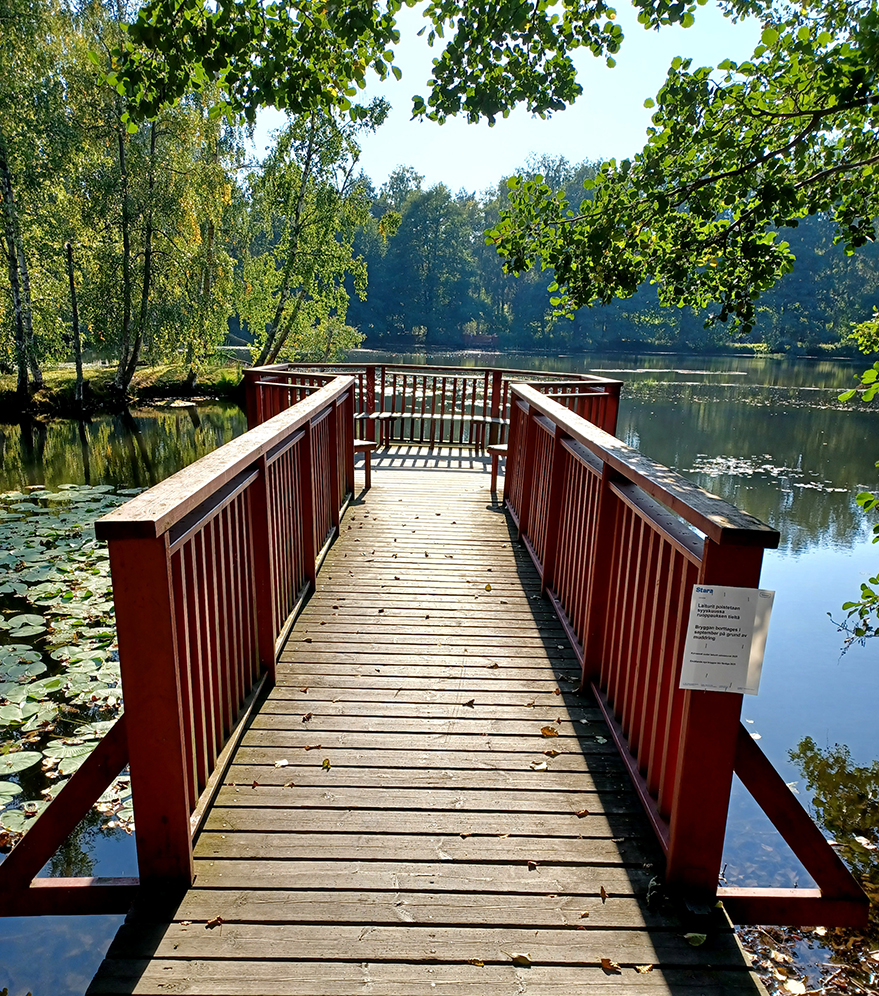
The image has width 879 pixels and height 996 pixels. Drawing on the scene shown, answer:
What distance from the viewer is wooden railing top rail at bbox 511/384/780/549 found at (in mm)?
1974

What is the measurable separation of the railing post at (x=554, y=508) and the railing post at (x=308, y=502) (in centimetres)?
156

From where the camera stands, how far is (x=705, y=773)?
7.09 feet

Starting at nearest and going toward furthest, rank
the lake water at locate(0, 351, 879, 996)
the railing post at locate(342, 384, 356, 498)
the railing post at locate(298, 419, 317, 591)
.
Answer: the lake water at locate(0, 351, 879, 996) < the railing post at locate(298, 419, 317, 591) < the railing post at locate(342, 384, 356, 498)

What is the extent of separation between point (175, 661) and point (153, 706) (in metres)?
0.14

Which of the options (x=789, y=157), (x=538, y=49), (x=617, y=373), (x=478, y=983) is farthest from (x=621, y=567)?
(x=617, y=373)

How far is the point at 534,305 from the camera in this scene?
7094cm

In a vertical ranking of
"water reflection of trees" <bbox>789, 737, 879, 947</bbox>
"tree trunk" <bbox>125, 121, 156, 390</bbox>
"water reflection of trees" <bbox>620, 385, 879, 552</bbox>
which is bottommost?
"water reflection of trees" <bbox>789, 737, 879, 947</bbox>

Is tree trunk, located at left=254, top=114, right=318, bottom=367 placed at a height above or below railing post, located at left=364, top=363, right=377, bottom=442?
above

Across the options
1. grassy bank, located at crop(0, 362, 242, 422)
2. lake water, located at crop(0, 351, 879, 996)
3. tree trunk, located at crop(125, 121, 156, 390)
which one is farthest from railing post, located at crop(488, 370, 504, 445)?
tree trunk, located at crop(125, 121, 156, 390)

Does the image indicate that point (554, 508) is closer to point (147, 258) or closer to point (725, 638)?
point (725, 638)

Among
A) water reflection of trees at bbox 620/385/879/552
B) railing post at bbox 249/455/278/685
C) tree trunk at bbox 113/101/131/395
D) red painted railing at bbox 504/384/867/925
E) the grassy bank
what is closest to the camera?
red painted railing at bbox 504/384/867/925

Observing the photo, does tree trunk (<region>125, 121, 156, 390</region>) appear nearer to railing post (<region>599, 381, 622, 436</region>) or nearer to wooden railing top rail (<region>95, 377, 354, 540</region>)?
railing post (<region>599, 381, 622, 436</region>)

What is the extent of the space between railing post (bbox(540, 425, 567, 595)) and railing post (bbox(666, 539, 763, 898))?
2.52m

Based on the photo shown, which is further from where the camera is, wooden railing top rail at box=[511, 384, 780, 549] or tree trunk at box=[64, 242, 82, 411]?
tree trunk at box=[64, 242, 82, 411]
